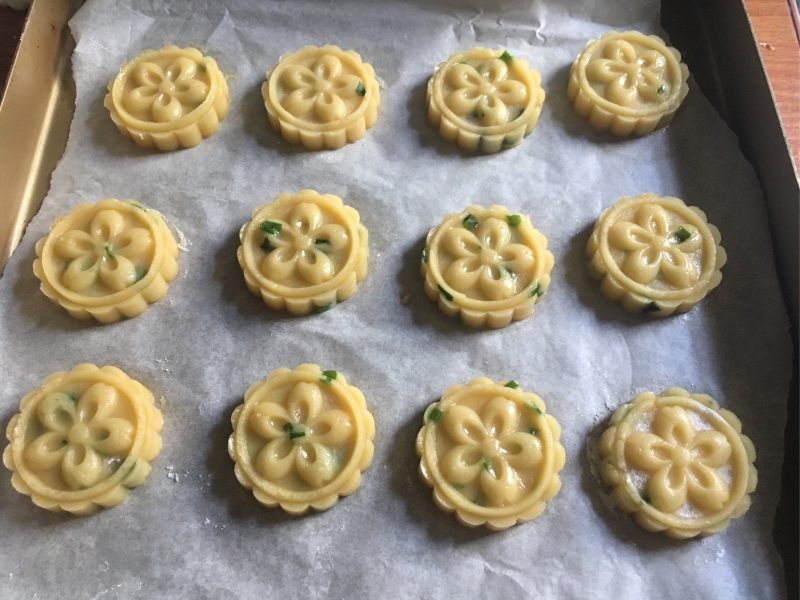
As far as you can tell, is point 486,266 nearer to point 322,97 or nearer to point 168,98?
point 322,97

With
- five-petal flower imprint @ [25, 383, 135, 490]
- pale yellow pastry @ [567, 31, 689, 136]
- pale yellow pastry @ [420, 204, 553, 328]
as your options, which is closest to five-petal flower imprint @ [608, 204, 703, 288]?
pale yellow pastry @ [420, 204, 553, 328]

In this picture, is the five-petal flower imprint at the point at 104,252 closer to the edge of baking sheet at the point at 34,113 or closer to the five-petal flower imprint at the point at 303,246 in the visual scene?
the edge of baking sheet at the point at 34,113

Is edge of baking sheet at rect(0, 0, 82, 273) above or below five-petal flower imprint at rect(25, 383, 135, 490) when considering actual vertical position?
above

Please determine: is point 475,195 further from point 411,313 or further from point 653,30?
point 653,30

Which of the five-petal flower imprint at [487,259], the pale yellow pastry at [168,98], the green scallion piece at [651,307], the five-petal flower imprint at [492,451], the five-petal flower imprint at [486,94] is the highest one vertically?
the five-petal flower imprint at [486,94]

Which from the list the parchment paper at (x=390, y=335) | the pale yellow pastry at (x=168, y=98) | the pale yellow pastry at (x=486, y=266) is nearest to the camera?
the parchment paper at (x=390, y=335)

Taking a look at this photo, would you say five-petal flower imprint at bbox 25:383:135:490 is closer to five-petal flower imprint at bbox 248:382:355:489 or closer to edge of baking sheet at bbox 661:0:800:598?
five-petal flower imprint at bbox 248:382:355:489

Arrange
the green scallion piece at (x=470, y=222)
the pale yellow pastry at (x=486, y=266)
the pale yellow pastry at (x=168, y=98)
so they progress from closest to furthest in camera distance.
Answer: the pale yellow pastry at (x=486, y=266) → the green scallion piece at (x=470, y=222) → the pale yellow pastry at (x=168, y=98)

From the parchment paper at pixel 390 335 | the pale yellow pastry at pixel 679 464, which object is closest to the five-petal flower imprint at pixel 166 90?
the parchment paper at pixel 390 335

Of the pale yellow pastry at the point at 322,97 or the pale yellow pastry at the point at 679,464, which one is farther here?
the pale yellow pastry at the point at 322,97
